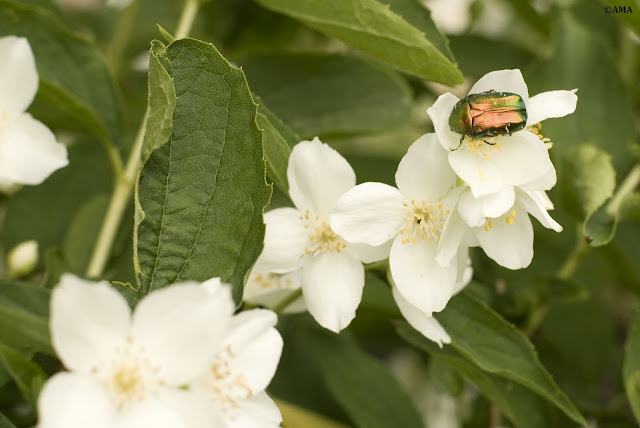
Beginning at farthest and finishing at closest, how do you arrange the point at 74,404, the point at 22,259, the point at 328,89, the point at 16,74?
1. the point at 328,89
2. the point at 22,259
3. the point at 16,74
4. the point at 74,404

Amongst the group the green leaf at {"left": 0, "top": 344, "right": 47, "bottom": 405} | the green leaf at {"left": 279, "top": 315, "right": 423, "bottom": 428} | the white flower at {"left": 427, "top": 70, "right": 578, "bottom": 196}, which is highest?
the white flower at {"left": 427, "top": 70, "right": 578, "bottom": 196}

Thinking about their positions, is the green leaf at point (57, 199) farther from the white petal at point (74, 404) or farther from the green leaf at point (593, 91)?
the green leaf at point (593, 91)

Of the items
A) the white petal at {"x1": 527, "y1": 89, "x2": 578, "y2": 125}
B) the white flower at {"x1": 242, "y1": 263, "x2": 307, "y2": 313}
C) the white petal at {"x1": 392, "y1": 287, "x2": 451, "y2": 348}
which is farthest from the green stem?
the white petal at {"x1": 527, "y1": 89, "x2": 578, "y2": 125}

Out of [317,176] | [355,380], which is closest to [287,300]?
[317,176]

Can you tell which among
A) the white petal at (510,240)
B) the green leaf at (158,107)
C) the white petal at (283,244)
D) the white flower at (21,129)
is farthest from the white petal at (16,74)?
the white petal at (510,240)

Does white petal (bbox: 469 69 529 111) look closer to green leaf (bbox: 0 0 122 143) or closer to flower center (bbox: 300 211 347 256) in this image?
flower center (bbox: 300 211 347 256)

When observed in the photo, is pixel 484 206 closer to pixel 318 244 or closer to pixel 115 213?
pixel 318 244

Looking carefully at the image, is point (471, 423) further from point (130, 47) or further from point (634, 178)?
point (130, 47)
